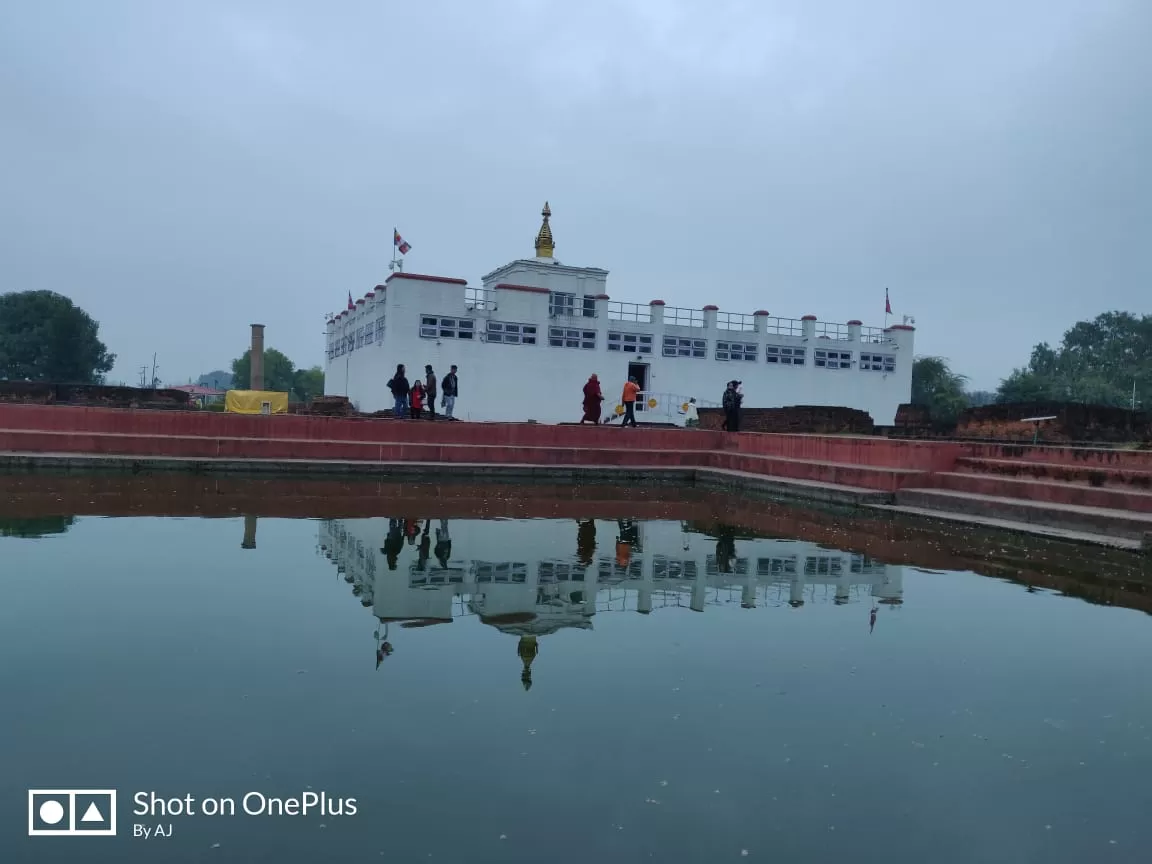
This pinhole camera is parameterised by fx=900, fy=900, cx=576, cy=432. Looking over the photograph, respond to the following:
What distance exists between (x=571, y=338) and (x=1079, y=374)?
191 feet

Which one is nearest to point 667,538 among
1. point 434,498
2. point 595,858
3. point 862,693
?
point 434,498

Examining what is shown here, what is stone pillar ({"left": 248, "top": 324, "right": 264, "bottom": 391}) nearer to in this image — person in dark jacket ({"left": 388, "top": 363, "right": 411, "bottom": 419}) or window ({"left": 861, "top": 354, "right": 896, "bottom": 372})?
person in dark jacket ({"left": 388, "top": 363, "right": 411, "bottom": 419})

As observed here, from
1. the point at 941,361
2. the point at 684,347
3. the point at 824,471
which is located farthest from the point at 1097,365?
the point at 824,471

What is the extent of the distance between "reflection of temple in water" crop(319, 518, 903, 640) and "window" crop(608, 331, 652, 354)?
28.9 metres

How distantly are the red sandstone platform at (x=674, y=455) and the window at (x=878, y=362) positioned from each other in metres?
26.7

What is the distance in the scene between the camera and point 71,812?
3.46 metres

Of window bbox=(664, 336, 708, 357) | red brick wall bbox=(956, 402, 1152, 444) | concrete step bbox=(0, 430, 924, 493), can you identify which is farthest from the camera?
window bbox=(664, 336, 708, 357)

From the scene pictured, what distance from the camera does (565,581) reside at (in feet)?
25.6

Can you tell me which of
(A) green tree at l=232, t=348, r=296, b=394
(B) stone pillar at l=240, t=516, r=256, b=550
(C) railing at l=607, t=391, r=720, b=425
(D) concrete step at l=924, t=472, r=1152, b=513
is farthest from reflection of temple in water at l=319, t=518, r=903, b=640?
(A) green tree at l=232, t=348, r=296, b=394

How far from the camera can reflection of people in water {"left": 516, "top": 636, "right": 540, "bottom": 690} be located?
509 cm

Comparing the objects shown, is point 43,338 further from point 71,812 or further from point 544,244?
point 71,812

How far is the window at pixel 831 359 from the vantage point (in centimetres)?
4341

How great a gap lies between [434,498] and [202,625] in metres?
7.94

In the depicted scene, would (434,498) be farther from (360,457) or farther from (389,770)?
(389,770)
